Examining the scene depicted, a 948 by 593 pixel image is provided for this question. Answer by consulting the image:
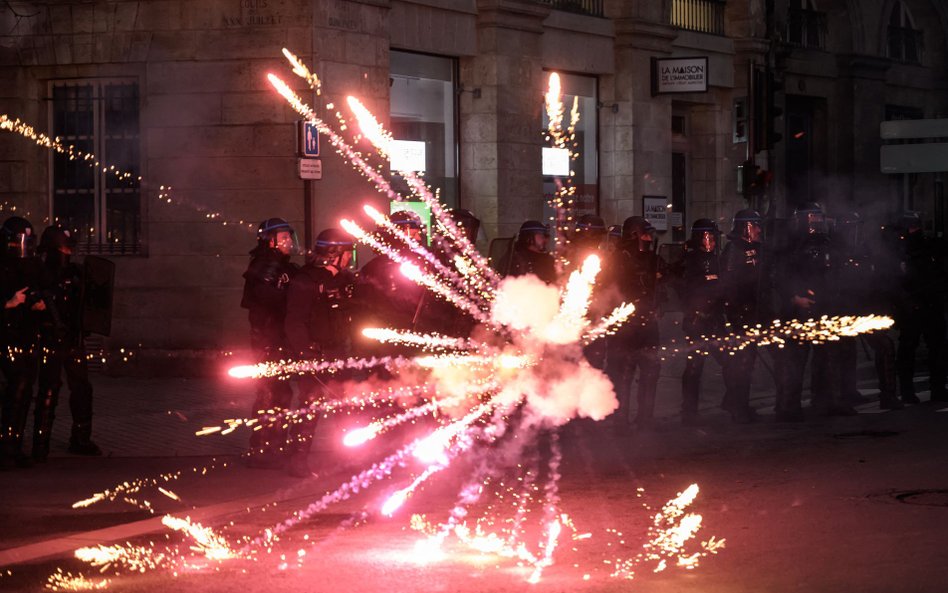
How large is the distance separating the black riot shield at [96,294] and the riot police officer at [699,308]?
16.1ft

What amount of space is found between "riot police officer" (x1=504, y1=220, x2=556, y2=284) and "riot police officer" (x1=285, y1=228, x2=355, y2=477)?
77.6 inches

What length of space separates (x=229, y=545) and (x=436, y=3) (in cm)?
1288

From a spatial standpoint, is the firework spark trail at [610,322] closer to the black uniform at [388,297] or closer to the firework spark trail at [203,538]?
the black uniform at [388,297]

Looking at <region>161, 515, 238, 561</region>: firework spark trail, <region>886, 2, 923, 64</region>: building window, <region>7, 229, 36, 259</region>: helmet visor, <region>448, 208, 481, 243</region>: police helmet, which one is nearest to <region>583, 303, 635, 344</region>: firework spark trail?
<region>448, 208, 481, 243</region>: police helmet

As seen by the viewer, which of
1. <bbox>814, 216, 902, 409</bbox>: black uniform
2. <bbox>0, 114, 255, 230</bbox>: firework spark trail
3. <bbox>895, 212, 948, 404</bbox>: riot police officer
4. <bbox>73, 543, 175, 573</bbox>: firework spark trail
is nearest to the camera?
<bbox>73, 543, 175, 573</bbox>: firework spark trail

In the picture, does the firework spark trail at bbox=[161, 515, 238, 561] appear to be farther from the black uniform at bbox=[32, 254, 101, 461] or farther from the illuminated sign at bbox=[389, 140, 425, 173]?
the illuminated sign at bbox=[389, 140, 425, 173]

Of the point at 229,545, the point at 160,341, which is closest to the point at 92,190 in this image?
the point at 160,341

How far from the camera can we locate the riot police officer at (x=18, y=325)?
1132 cm

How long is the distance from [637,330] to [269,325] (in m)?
3.40

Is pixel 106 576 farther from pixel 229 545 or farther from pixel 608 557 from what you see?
pixel 608 557

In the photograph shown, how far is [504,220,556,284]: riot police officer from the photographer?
12898mm

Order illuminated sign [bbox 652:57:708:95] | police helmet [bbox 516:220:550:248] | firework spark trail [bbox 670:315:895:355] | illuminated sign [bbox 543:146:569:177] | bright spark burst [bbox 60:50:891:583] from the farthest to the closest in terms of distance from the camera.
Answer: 1. illuminated sign [bbox 652:57:708:95]
2. illuminated sign [bbox 543:146:569:177]
3. firework spark trail [bbox 670:315:895:355]
4. police helmet [bbox 516:220:550:248]
5. bright spark burst [bbox 60:50:891:583]

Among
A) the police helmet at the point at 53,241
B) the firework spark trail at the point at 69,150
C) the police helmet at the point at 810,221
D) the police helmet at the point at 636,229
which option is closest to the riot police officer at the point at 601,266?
the police helmet at the point at 636,229

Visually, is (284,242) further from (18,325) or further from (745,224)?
(745,224)
